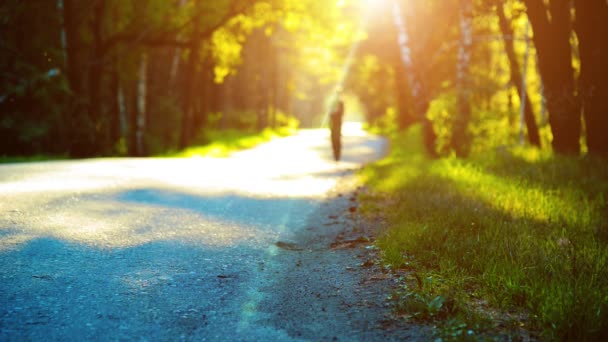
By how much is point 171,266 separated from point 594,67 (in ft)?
30.5

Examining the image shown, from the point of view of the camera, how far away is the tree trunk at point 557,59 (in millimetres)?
11570

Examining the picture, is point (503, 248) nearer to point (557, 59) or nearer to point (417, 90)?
point (557, 59)

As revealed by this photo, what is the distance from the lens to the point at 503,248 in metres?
5.33

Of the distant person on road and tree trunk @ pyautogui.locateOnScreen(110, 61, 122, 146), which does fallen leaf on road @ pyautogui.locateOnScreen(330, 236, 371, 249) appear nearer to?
the distant person on road

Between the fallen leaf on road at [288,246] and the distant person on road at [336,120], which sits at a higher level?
the distant person on road at [336,120]

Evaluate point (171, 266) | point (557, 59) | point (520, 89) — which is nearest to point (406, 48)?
point (520, 89)

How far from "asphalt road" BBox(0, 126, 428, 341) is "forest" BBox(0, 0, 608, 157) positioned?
5.70m

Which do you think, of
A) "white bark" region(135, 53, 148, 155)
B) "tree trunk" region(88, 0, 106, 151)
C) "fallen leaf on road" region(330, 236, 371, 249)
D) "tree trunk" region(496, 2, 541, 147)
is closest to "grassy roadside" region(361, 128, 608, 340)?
"fallen leaf on road" region(330, 236, 371, 249)

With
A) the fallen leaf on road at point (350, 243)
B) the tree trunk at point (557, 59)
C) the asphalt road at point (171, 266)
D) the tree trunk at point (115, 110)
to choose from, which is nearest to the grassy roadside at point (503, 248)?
the fallen leaf on road at point (350, 243)

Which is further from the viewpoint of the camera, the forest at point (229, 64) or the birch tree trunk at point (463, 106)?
the birch tree trunk at point (463, 106)

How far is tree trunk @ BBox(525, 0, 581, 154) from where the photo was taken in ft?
38.0

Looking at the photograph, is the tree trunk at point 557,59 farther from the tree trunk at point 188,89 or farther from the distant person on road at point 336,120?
the tree trunk at point 188,89

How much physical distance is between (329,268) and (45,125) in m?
18.6

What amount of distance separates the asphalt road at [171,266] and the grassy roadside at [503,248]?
497mm
